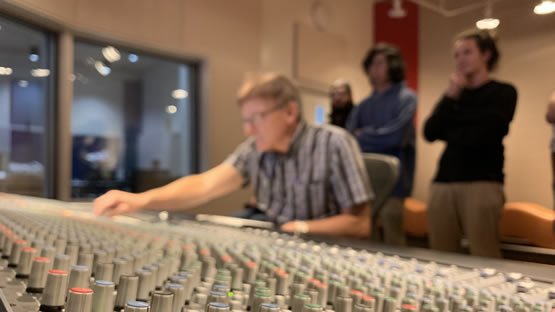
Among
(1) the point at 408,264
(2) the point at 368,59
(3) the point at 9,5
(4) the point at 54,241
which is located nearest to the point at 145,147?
(4) the point at 54,241

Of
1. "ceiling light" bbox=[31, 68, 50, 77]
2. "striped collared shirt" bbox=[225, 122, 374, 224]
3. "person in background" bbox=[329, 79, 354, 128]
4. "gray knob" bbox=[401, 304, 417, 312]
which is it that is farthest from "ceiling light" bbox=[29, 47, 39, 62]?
"person in background" bbox=[329, 79, 354, 128]

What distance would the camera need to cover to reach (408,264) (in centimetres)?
74

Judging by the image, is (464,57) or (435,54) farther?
(435,54)

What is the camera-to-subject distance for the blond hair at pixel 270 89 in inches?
47.6

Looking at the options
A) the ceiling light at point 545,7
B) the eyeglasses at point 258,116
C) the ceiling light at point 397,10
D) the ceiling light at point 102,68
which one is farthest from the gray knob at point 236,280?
the ceiling light at point 397,10

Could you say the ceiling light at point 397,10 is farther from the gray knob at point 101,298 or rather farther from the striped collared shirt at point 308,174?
the gray knob at point 101,298

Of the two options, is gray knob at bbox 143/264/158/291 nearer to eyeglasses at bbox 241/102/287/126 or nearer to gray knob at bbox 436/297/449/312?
gray knob at bbox 436/297/449/312

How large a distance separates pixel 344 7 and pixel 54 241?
105cm

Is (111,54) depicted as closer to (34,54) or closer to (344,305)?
(34,54)

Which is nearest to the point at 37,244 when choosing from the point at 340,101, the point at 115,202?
the point at 115,202

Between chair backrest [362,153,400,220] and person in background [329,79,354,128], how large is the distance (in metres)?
0.23

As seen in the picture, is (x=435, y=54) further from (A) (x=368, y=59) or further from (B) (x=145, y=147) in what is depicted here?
(B) (x=145, y=147)

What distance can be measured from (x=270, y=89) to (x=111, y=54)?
0.79 m

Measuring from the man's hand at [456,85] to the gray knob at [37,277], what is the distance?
2.86 feet
